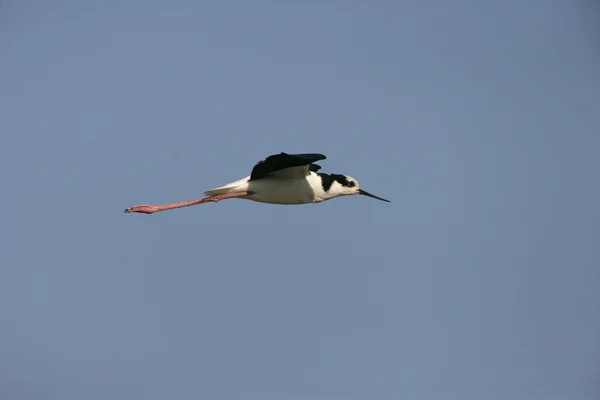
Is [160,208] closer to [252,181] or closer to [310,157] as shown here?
[252,181]

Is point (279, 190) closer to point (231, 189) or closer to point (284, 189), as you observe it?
point (284, 189)

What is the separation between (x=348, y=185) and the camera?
47.5ft

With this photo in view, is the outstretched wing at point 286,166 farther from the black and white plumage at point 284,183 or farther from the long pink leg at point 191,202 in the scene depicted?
the long pink leg at point 191,202

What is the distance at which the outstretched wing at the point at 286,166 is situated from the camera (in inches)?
486

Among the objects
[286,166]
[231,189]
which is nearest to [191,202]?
[231,189]

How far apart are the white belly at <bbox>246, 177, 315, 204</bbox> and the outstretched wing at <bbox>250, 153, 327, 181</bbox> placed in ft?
0.28

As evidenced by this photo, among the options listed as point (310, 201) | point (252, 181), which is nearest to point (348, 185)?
point (310, 201)

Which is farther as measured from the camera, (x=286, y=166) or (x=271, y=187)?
(x=271, y=187)

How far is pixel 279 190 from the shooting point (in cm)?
1343

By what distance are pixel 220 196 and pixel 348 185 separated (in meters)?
2.20

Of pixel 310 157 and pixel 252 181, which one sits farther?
pixel 252 181

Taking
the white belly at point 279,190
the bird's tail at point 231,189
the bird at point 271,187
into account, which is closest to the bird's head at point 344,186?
the bird at point 271,187

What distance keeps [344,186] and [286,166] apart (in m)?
1.70

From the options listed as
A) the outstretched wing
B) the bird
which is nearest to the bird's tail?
the bird
